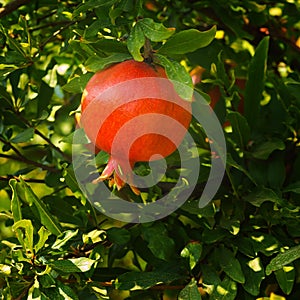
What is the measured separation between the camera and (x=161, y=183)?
1.19 meters

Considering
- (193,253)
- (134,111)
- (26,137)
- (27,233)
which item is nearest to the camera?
(134,111)

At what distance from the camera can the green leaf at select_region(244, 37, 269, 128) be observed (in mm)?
1155

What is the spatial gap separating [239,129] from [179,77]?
391 mm

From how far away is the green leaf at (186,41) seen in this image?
844 millimetres

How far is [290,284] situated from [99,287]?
293 millimetres

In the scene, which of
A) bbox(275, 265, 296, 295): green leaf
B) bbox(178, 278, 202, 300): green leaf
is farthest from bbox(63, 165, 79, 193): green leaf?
bbox(275, 265, 296, 295): green leaf

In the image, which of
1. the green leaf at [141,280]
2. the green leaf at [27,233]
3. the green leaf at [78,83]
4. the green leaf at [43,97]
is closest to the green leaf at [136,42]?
the green leaf at [78,83]

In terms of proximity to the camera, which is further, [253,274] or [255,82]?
[255,82]

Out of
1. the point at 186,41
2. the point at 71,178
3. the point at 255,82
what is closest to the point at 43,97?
the point at 71,178

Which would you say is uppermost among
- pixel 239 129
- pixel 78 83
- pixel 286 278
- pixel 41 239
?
pixel 78 83

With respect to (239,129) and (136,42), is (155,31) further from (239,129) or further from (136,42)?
(239,129)

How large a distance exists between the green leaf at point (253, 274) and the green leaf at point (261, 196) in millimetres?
89

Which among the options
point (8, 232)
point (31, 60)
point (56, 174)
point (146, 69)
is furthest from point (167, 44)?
point (8, 232)

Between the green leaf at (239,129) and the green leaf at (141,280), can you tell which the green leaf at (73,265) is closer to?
the green leaf at (141,280)
